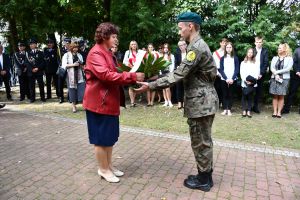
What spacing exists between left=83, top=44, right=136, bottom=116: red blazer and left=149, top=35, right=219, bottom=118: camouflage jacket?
1.50 ft

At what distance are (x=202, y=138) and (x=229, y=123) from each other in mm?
3923

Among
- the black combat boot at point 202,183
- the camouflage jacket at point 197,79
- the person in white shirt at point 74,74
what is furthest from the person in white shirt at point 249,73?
the camouflage jacket at point 197,79

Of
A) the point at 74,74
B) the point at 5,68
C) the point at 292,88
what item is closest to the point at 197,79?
the point at 74,74

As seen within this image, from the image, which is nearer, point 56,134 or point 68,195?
point 68,195

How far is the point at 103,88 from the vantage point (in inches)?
167

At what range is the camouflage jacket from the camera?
397cm

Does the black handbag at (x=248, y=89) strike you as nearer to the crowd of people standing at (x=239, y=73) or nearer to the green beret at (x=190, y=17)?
the crowd of people standing at (x=239, y=73)

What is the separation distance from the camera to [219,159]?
5578mm

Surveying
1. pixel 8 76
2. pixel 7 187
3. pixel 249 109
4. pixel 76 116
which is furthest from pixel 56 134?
pixel 8 76

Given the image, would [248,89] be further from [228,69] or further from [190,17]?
[190,17]

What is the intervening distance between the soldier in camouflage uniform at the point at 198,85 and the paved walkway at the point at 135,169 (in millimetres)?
536

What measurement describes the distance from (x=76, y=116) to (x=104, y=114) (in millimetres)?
4567

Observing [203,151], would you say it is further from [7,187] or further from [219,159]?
[7,187]

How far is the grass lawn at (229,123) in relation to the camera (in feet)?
22.5
